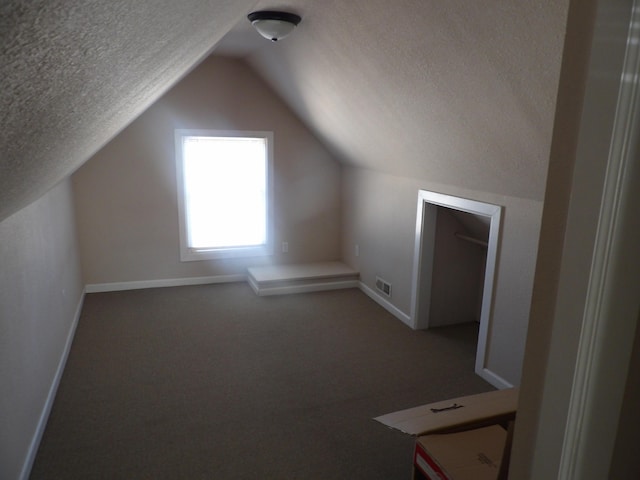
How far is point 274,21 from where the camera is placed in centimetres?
290

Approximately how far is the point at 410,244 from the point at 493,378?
139 cm

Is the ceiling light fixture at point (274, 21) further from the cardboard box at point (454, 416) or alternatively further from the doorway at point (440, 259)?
the cardboard box at point (454, 416)

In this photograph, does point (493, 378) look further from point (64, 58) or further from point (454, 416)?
point (64, 58)

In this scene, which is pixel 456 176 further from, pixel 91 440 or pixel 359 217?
pixel 91 440

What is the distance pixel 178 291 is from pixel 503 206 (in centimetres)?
352

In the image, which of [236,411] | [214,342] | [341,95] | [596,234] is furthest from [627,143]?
[214,342]

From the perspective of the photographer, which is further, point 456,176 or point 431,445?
point 456,176

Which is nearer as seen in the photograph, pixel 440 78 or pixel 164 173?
pixel 440 78

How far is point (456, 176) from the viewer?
10.8 ft

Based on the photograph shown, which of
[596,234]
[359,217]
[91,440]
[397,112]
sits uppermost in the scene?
[397,112]

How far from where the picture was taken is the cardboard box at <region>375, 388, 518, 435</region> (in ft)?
5.46

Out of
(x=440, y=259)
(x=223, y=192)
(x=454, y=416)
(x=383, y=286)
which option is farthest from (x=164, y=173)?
(x=454, y=416)

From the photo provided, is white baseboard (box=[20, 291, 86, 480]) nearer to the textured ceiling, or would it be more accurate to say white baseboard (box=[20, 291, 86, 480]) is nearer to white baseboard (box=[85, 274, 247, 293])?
white baseboard (box=[85, 274, 247, 293])

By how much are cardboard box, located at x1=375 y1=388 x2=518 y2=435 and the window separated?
3866 millimetres
